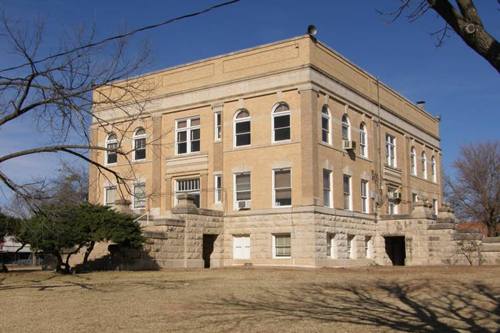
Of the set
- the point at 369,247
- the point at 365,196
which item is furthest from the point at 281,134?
the point at 369,247

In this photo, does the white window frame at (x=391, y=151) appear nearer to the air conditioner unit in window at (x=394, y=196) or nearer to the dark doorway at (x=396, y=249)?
the air conditioner unit in window at (x=394, y=196)

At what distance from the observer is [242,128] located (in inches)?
1321

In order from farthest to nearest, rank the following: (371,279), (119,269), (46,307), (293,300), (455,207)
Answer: (455,207)
(119,269)
(371,279)
(293,300)
(46,307)

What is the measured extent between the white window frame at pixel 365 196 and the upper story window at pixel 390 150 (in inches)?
158

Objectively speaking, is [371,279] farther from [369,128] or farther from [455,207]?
[455,207]

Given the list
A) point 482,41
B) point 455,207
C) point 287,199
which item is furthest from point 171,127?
point 455,207

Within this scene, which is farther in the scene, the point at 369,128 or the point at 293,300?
the point at 369,128

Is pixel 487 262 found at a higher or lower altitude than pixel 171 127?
lower

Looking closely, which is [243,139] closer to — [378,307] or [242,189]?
[242,189]

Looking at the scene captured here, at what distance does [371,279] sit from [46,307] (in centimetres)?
1054

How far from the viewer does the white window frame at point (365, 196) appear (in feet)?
117

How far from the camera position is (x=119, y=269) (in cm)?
2623

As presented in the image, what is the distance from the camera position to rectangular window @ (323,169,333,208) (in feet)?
105

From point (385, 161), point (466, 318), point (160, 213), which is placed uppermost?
point (385, 161)
